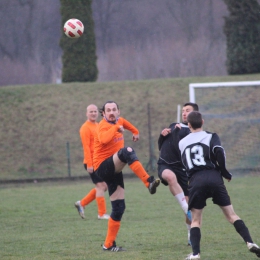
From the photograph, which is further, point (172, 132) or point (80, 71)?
point (80, 71)

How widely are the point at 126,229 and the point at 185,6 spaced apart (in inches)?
879

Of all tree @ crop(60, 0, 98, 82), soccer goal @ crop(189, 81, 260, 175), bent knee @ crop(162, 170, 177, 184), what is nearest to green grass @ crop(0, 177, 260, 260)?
bent knee @ crop(162, 170, 177, 184)

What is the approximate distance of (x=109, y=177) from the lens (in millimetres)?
6914

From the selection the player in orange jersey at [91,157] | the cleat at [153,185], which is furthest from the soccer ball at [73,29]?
the cleat at [153,185]

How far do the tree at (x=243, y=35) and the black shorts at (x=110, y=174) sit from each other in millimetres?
15722

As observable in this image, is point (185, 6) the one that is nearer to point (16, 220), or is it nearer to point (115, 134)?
point (16, 220)

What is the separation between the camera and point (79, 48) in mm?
22641

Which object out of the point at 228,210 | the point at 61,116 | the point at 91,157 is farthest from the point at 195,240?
the point at 61,116

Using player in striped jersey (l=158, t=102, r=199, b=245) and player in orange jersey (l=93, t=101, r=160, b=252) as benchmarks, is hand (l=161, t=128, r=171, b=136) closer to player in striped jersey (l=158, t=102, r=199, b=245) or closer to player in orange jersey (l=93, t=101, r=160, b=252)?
player in striped jersey (l=158, t=102, r=199, b=245)

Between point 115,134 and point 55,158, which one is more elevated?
point 115,134

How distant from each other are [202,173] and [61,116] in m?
15.7

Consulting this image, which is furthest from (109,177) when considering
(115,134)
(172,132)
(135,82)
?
(135,82)

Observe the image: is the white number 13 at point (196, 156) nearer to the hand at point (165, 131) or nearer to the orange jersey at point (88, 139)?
the hand at point (165, 131)

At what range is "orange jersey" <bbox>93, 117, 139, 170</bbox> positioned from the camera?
683 centimetres
